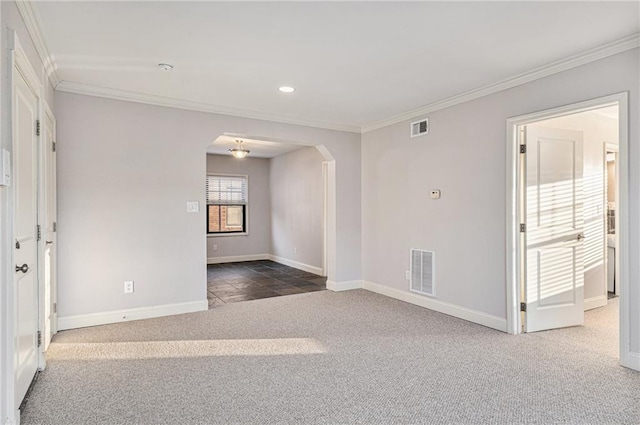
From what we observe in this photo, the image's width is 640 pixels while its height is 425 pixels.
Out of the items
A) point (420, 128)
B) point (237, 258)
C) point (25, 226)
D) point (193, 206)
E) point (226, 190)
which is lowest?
point (237, 258)

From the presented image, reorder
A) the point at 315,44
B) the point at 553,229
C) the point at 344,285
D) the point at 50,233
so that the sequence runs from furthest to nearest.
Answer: the point at 344,285
the point at 553,229
the point at 50,233
the point at 315,44

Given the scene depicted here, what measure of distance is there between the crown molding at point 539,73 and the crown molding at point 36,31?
380 centimetres

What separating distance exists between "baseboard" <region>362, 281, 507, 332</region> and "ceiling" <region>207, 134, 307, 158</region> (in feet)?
10.3

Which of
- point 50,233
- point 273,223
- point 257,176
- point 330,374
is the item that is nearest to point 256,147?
point 257,176

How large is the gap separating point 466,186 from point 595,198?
187cm

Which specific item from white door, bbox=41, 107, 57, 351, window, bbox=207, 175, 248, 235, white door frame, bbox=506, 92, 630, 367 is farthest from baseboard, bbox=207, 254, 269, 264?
white door frame, bbox=506, 92, 630, 367

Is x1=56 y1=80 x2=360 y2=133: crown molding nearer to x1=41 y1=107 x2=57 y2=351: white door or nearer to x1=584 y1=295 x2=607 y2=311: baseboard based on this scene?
x1=41 y1=107 x2=57 y2=351: white door

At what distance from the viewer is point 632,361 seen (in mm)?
2902

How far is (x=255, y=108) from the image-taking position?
484 centimetres

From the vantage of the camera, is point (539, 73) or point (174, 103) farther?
point (174, 103)

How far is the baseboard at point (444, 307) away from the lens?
156 inches

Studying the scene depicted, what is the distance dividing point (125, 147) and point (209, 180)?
453cm

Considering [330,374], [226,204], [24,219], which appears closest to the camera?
[24,219]

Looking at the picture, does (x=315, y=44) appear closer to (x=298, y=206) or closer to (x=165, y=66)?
(x=165, y=66)
